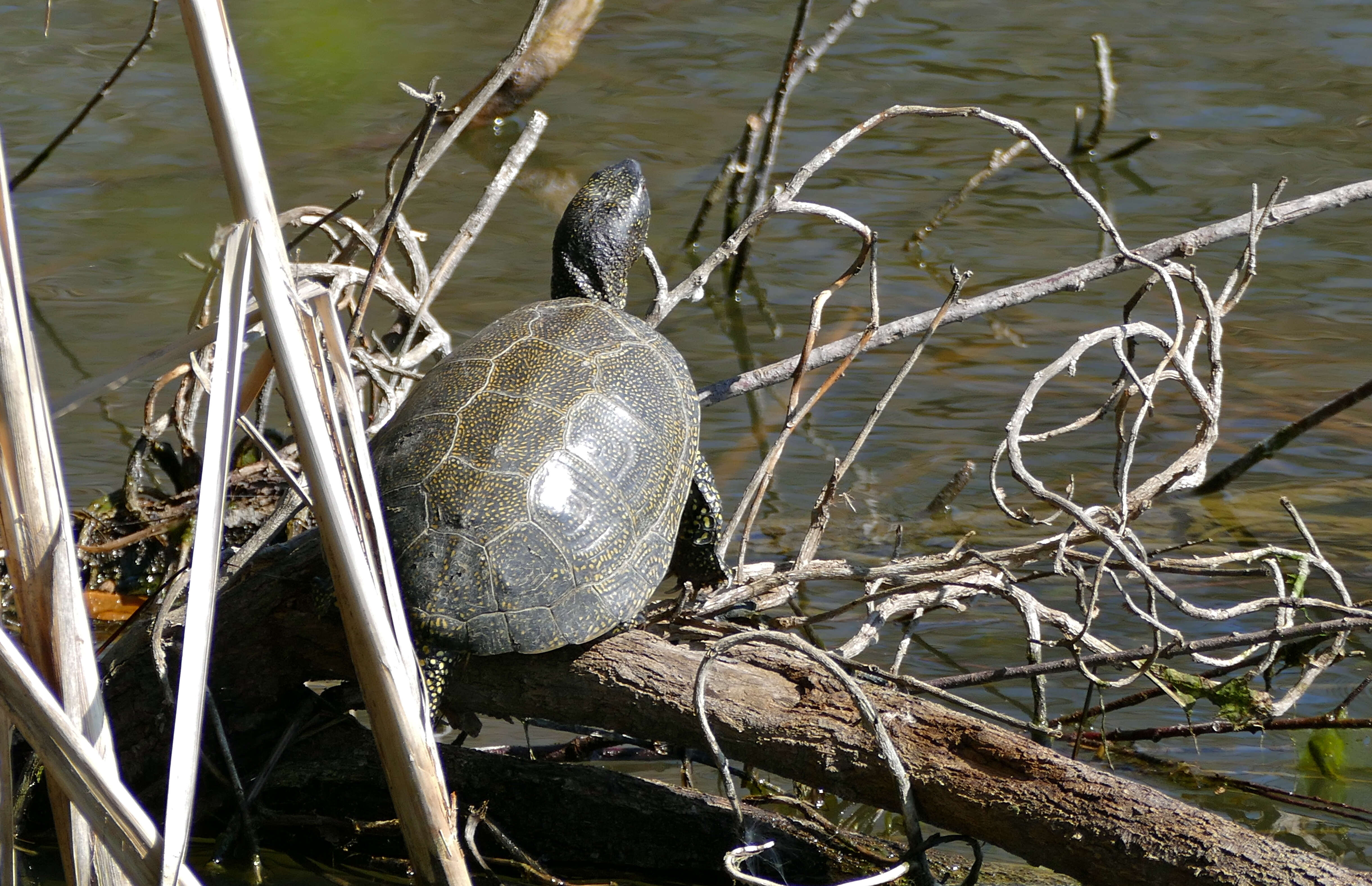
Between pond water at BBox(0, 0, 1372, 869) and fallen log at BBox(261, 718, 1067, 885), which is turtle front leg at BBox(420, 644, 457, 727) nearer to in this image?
fallen log at BBox(261, 718, 1067, 885)

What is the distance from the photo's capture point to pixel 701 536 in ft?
10.6

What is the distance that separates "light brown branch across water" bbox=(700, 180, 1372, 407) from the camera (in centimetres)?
351

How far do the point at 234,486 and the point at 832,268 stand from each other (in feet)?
11.7

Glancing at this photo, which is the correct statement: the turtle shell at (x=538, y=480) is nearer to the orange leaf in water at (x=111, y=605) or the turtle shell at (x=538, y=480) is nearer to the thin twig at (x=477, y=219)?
the thin twig at (x=477, y=219)

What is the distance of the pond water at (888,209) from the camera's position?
4.24 metres

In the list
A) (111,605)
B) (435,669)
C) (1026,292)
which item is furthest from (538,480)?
(111,605)

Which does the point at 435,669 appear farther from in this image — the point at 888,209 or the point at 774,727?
the point at 888,209

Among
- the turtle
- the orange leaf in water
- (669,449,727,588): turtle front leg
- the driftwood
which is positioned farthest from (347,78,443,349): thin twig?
the orange leaf in water

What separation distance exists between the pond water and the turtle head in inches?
42.9

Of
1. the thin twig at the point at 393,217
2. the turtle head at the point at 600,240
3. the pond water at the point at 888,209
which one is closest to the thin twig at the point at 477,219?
the turtle head at the point at 600,240

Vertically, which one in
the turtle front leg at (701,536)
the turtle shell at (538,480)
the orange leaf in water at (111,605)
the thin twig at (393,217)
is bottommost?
the orange leaf in water at (111,605)

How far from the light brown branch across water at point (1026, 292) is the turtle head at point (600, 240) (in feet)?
1.70

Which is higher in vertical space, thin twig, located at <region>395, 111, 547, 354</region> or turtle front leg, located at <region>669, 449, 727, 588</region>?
thin twig, located at <region>395, 111, 547, 354</region>

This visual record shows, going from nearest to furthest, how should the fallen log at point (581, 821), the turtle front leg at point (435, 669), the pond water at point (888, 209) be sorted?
the turtle front leg at point (435, 669), the fallen log at point (581, 821), the pond water at point (888, 209)
